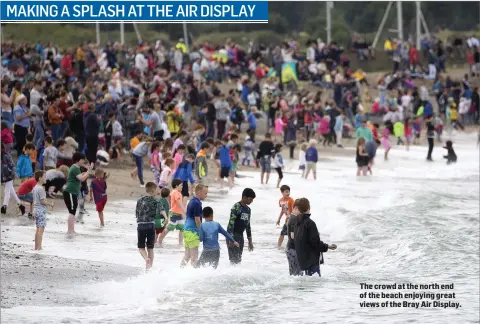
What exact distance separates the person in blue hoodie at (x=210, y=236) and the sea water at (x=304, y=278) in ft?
1.08

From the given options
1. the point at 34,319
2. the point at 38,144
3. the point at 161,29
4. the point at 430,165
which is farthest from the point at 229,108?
the point at 161,29

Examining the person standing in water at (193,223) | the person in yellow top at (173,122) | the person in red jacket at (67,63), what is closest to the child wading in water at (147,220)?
the person standing in water at (193,223)

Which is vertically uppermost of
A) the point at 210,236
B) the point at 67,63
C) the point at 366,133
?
the point at 67,63

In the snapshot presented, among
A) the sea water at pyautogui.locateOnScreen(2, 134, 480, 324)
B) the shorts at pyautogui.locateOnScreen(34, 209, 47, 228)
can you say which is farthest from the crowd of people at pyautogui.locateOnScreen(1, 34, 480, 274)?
the sea water at pyautogui.locateOnScreen(2, 134, 480, 324)

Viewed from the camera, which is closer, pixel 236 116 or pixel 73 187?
pixel 73 187

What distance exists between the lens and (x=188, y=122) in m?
40.8

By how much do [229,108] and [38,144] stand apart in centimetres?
1142

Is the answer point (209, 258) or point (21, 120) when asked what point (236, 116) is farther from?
point (209, 258)

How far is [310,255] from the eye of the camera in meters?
18.5

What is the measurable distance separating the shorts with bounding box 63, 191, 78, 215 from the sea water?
54 centimetres

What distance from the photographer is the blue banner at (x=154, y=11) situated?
56.0ft

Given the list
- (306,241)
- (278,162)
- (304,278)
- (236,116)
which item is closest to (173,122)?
(278,162)

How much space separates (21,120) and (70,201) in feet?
20.9

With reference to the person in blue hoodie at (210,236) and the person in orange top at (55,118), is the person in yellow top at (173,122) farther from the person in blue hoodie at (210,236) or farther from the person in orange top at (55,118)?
the person in blue hoodie at (210,236)
